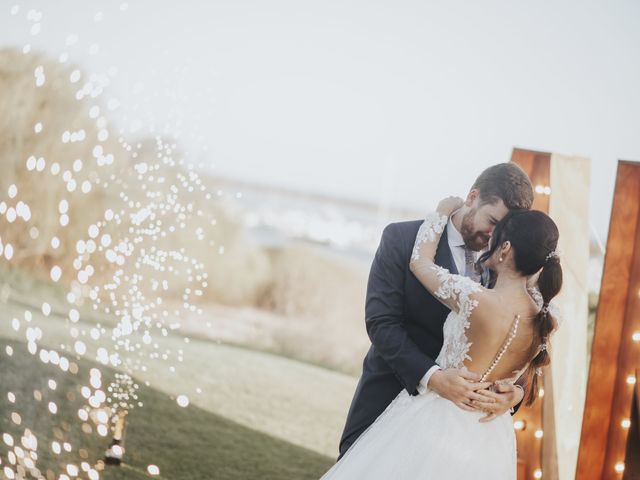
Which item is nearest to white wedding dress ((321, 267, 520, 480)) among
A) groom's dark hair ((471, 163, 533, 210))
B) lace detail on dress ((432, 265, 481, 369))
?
lace detail on dress ((432, 265, 481, 369))

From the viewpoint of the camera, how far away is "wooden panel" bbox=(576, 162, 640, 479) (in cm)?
291

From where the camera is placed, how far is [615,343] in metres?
2.95

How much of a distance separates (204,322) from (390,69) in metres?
3.54

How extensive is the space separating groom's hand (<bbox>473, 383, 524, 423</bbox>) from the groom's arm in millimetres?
159

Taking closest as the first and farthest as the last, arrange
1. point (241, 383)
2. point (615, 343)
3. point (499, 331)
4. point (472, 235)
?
point (499, 331)
point (472, 235)
point (615, 343)
point (241, 383)

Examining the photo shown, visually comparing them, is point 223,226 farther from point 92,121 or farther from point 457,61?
point 457,61

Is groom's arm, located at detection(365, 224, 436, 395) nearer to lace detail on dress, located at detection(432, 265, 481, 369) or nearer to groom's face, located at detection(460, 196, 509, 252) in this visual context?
lace detail on dress, located at detection(432, 265, 481, 369)

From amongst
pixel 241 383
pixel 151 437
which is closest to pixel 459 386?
pixel 151 437

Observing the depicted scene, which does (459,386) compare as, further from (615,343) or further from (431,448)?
(615,343)

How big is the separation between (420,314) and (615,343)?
1.21m

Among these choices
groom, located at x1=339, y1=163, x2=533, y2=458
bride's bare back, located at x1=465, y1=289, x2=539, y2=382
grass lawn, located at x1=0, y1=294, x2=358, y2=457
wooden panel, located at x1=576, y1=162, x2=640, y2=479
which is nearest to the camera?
bride's bare back, located at x1=465, y1=289, x2=539, y2=382

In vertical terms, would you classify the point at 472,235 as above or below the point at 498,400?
above

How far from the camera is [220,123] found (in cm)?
845

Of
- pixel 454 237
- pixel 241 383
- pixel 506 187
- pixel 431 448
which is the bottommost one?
pixel 241 383
